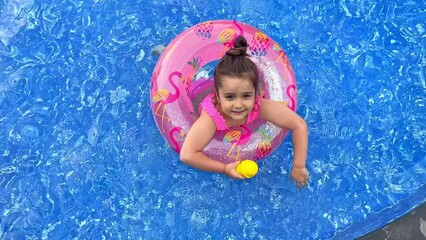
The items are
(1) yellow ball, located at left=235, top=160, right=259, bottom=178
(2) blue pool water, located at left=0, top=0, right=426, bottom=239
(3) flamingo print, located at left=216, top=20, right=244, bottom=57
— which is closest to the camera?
(1) yellow ball, located at left=235, top=160, right=259, bottom=178

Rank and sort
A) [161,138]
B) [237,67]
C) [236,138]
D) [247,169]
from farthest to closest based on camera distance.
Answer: [161,138] → [236,138] → [247,169] → [237,67]

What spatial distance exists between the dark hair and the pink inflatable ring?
1.99 ft

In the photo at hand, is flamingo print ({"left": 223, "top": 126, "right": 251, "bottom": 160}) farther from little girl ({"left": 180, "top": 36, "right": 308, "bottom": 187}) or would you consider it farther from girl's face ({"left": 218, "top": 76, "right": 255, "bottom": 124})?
girl's face ({"left": 218, "top": 76, "right": 255, "bottom": 124})

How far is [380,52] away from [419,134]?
2.28 ft

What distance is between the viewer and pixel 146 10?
399cm

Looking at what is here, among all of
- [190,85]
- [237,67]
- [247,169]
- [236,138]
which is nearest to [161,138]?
[190,85]

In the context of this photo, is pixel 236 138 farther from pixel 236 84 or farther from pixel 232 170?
pixel 236 84

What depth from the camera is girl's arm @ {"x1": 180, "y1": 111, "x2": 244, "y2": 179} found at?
113 inches

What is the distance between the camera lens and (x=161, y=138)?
12.1 ft

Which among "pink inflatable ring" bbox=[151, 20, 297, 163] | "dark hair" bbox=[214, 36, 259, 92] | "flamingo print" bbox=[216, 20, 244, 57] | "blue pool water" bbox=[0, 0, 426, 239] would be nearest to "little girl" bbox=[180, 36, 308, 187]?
"dark hair" bbox=[214, 36, 259, 92]

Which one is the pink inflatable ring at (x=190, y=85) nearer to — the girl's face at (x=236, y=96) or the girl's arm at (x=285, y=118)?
the girl's arm at (x=285, y=118)

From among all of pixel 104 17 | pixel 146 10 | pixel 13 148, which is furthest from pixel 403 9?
pixel 13 148

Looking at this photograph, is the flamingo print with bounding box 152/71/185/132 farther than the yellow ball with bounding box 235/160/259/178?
Yes

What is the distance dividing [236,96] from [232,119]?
396mm
